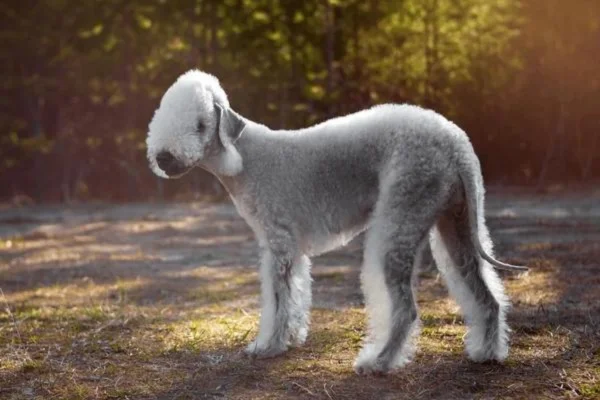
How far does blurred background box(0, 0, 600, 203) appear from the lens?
1973cm

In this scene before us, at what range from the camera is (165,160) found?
179 inches

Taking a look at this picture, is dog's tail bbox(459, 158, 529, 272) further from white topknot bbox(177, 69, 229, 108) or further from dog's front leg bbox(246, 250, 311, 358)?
white topknot bbox(177, 69, 229, 108)

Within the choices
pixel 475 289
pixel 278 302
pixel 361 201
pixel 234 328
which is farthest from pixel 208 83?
pixel 475 289

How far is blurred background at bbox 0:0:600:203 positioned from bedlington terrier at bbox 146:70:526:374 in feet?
47.9

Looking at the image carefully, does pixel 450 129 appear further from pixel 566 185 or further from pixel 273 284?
pixel 566 185

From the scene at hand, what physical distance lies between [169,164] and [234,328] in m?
1.51

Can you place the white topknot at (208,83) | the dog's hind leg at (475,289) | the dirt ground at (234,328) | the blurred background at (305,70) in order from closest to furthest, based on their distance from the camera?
the dirt ground at (234,328) → the dog's hind leg at (475,289) → the white topknot at (208,83) → the blurred background at (305,70)

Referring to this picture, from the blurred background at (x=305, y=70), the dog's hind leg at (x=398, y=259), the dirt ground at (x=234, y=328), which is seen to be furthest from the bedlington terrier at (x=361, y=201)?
the blurred background at (x=305, y=70)

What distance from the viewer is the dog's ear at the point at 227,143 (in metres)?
4.70

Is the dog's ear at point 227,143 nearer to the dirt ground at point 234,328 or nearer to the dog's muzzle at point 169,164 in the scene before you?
the dog's muzzle at point 169,164

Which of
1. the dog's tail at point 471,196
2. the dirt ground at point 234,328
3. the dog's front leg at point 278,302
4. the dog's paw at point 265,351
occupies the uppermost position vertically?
the dog's tail at point 471,196

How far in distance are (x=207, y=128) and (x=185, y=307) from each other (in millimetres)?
2528

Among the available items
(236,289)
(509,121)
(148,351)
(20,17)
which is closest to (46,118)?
(20,17)

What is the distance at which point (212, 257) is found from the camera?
10.3 metres
